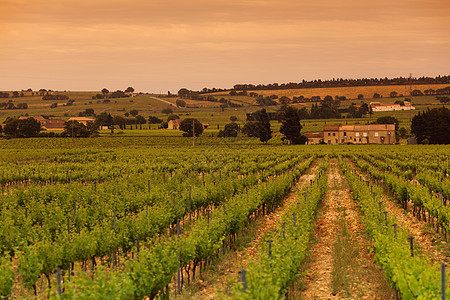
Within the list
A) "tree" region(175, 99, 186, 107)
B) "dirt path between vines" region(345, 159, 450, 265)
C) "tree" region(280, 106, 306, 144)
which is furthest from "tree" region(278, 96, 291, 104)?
"dirt path between vines" region(345, 159, 450, 265)

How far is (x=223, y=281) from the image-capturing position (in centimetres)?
1132

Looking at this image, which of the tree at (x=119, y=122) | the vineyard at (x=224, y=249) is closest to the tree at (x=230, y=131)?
the tree at (x=119, y=122)

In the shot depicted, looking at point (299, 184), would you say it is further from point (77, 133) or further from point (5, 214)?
point (77, 133)

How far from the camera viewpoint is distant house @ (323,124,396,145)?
10319cm

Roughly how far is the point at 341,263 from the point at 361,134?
98.5 m

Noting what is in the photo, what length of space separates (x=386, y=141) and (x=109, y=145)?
196 feet

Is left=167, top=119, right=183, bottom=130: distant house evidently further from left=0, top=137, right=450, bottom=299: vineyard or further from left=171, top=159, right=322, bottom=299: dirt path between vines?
left=171, top=159, right=322, bottom=299: dirt path between vines

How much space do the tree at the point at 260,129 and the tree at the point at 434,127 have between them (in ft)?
89.5

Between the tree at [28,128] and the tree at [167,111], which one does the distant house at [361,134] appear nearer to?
the tree at [28,128]

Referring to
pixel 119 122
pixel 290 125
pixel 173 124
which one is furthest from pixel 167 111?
pixel 290 125

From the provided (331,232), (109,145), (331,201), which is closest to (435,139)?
(109,145)

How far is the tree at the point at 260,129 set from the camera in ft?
295

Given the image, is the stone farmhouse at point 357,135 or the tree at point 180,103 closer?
the stone farmhouse at point 357,135

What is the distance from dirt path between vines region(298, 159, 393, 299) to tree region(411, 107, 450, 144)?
72.3 meters
